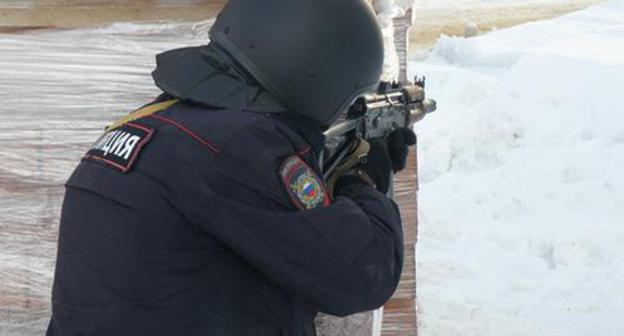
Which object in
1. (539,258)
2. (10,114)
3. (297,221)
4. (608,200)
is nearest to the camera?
(297,221)

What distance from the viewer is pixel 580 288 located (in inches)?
206

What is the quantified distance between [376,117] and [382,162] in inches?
6.9

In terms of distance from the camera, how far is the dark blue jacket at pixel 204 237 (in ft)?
5.48

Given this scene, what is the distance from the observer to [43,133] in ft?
9.45

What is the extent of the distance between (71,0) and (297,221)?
1.78 meters

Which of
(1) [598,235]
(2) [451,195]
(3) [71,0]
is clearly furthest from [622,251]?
(3) [71,0]

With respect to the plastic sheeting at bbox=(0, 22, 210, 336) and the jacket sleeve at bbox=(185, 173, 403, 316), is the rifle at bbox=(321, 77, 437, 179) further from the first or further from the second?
the plastic sheeting at bbox=(0, 22, 210, 336)

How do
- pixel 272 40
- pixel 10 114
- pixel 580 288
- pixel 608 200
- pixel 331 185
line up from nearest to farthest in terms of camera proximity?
pixel 272 40, pixel 331 185, pixel 10 114, pixel 580 288, pixel 608 200

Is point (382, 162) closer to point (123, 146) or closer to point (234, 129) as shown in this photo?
point (234, 129)

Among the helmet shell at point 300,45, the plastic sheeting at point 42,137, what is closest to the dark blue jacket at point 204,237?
the helmet shell at point 300,45

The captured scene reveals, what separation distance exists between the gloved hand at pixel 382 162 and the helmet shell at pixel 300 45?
165 millimetres

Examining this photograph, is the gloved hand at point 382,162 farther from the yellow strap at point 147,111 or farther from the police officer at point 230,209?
the yellow strap at point 147,111

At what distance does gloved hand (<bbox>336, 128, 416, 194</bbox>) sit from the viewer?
6.76 ft

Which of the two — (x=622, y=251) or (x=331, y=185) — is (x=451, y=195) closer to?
(x=622, y=251)
